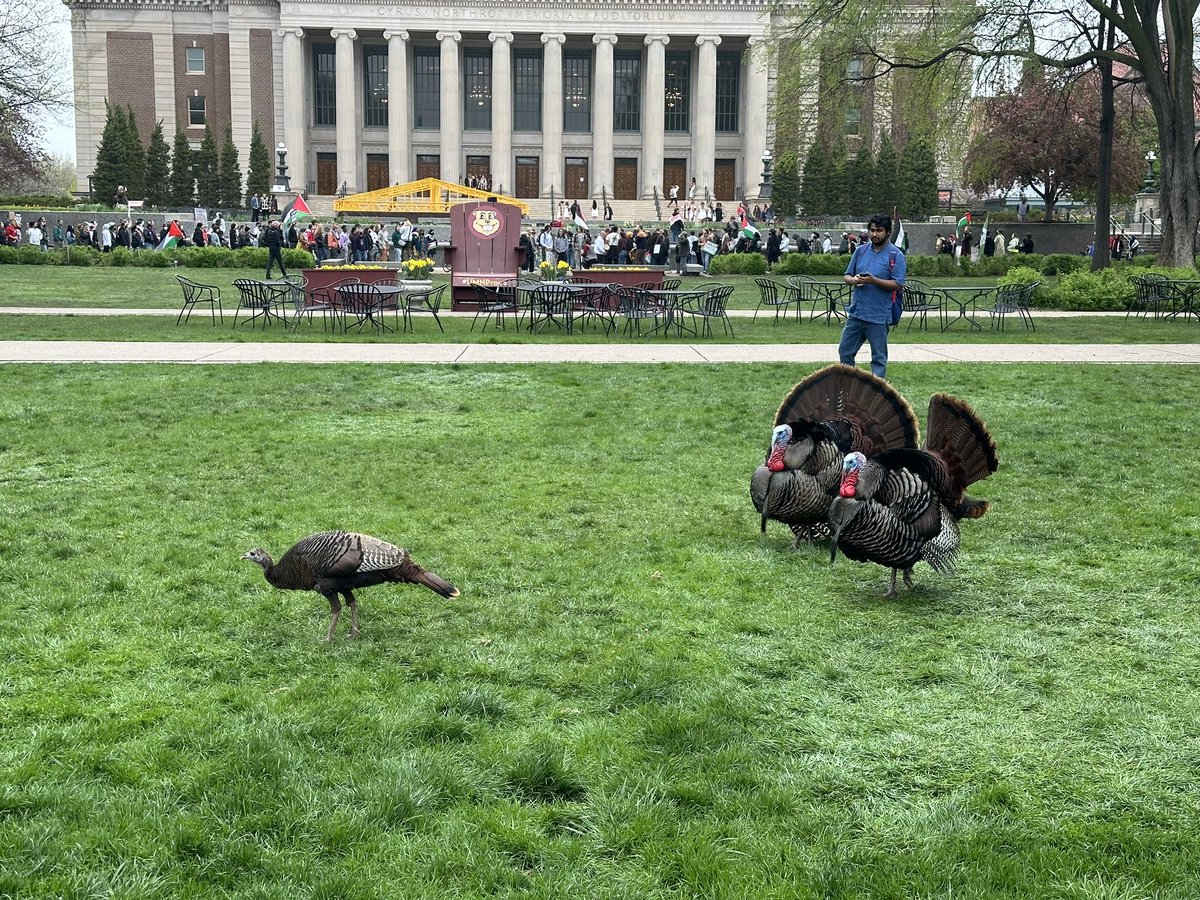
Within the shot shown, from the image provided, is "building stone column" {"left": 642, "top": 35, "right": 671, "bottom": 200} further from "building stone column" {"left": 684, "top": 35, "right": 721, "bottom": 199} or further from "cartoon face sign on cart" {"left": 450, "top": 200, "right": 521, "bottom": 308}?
"cartoon face sign on cart" {"left": 450, "top": 200, "right": 521, "bottom": 308}

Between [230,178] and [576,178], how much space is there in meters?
21.6

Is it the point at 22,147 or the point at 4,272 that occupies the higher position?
the point at 22,147

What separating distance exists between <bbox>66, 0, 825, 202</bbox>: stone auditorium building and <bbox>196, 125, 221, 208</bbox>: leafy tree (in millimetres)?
6089

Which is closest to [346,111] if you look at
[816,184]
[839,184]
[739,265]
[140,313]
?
[816,184]

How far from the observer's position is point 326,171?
75.5 m

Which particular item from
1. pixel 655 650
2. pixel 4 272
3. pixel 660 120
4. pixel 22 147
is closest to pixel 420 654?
pixel 655 650

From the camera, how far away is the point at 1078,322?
23969mm

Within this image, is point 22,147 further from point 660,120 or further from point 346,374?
point 660,120

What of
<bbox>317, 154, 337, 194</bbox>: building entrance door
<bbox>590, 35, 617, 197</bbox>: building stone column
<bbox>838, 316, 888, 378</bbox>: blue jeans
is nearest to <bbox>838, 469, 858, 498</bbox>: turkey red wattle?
<bbox>838, 316, 888, 378</bbox>: blue jeans

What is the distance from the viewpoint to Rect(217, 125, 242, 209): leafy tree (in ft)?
218

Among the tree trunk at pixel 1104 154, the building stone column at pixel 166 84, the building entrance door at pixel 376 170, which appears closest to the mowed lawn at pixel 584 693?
the tree trunk at pixel 1104 154

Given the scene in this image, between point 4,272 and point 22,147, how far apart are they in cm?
741

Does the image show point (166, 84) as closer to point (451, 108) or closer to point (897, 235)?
point (451, 108)

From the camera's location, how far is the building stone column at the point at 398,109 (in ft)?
235
